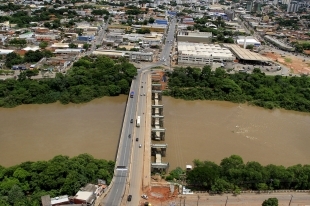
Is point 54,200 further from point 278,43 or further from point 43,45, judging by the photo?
point 278,43

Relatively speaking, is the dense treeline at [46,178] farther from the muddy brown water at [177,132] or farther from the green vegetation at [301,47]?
the green vegetation at [301,47]

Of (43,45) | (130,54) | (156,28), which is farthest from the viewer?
(156,28)

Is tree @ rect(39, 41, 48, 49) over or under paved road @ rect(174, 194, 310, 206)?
over

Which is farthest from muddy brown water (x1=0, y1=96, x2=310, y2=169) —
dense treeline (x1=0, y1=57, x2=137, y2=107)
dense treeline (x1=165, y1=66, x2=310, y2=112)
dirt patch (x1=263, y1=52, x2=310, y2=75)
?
dirt patch (x1=263, y1=52, x2=310, y2=75)

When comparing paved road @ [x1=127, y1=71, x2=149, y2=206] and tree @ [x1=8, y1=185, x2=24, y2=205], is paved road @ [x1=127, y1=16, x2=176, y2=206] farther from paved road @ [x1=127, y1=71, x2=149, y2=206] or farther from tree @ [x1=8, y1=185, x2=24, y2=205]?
tree @ [x1=8, y1=185, x2=24, y2=205]

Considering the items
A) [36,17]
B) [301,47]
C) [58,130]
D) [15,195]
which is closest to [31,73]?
[58,130]

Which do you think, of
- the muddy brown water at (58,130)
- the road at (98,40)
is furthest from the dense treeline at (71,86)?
the road at (98,40)
